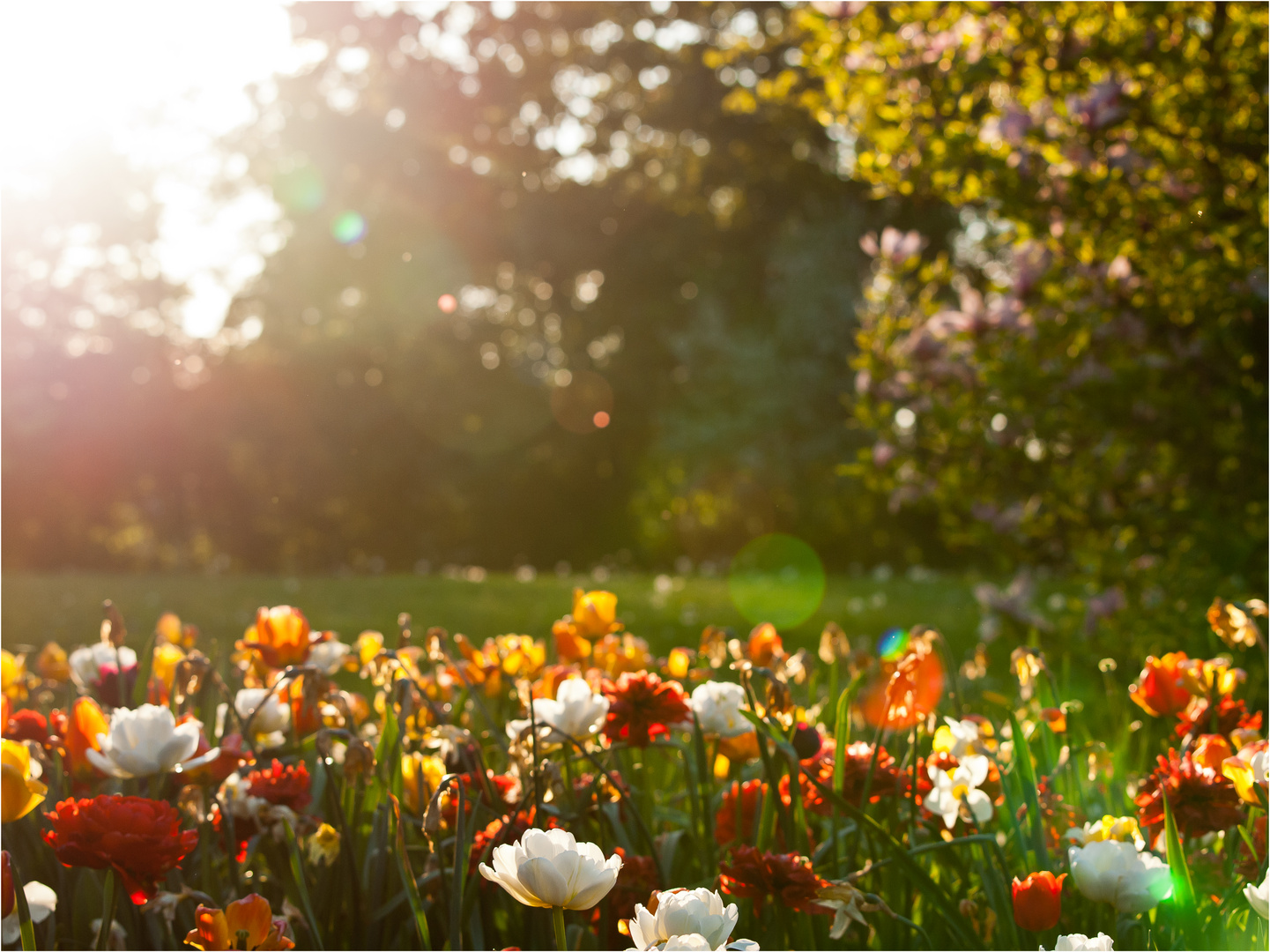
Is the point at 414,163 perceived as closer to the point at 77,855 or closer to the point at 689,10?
the point at 689,10

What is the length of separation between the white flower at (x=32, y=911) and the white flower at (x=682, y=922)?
0.97 meters

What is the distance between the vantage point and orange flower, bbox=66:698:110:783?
1.61 meters

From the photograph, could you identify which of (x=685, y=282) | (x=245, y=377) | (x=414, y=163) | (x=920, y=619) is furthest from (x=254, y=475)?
(x=920, y=619)

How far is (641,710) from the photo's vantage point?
1.58 meters

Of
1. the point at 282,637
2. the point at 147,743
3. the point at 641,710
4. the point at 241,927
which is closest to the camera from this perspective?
the point at 241,927

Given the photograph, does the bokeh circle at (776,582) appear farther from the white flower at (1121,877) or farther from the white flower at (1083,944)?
the white flower at (1083,944)

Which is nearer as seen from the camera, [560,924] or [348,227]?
[560,924]

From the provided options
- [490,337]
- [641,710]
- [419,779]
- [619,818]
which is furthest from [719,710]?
[490,337]

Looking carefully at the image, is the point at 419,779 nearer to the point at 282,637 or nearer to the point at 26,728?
the point at 282,637

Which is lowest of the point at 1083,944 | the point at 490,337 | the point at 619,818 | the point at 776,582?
the point at 1083,944

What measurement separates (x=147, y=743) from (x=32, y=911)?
0.27m

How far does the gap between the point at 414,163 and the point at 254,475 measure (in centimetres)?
571

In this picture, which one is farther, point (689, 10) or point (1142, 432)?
point (689, 10)

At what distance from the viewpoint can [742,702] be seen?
67.3 inches
